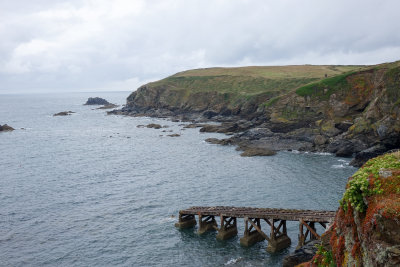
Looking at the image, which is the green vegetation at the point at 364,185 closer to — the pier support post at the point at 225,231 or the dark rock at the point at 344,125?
the pier support post at the point at 225,231

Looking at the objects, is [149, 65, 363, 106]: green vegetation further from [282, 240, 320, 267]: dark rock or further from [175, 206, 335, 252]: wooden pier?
[282, 240, 320, 267]: dark rock

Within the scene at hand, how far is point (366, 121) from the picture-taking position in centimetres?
7550

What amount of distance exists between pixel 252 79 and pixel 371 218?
5912 inches

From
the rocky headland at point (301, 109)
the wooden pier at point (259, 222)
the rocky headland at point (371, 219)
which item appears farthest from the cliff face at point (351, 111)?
the rocky headland at point (371, 219)

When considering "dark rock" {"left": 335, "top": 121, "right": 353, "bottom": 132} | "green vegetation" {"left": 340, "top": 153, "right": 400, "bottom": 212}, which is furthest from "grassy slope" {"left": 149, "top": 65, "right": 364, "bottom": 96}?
"green vegetation" {"left": 340, "top": 153, "right": 400, "bottom": 212}

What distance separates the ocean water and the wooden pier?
837 mm

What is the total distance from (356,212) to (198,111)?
133 meters

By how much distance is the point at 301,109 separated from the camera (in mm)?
97375

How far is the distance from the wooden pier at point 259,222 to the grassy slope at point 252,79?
303 ft

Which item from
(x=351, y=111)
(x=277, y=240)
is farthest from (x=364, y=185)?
(x=351, y=111)

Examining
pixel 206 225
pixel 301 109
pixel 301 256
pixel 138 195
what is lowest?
pixel 206 225

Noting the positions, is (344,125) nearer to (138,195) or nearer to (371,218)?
(138,195)

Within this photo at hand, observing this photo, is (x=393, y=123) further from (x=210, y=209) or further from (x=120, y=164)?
(x=120, y=164)

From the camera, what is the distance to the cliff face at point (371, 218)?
14.8 m
